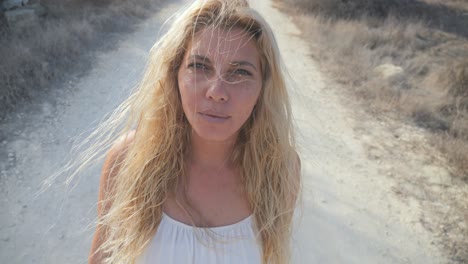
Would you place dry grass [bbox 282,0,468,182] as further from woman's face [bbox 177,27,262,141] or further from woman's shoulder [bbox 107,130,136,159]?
woman's shoulder [bbox 107,130,136,159]

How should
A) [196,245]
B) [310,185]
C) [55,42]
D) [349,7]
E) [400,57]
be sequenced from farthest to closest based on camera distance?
[349,7] < [400,57] < [55,42] < [310,185] < [196,245]

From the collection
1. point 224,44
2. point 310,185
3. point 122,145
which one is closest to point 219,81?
point 224,44

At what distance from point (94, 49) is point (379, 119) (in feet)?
15.7

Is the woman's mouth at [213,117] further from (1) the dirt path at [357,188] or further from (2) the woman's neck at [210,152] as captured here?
(1) the dirt path at [357,188]

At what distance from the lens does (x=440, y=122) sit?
179 inches

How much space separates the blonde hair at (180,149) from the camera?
48.4 inches

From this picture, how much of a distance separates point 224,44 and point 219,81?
5.5 inches

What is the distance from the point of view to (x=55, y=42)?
5012mm

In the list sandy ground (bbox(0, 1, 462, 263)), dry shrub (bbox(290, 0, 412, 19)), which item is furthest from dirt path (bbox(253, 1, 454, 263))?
dry shrub (bbox(290, 0, 412, 19))

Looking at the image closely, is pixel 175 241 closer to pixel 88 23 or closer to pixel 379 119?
pixel 379 119

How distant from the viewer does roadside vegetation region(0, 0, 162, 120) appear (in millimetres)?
3920

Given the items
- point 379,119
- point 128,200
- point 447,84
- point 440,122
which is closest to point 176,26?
point 128,200

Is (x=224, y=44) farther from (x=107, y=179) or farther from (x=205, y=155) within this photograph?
(x=107, y=179)

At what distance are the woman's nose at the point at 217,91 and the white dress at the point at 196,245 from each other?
1.70 ft
